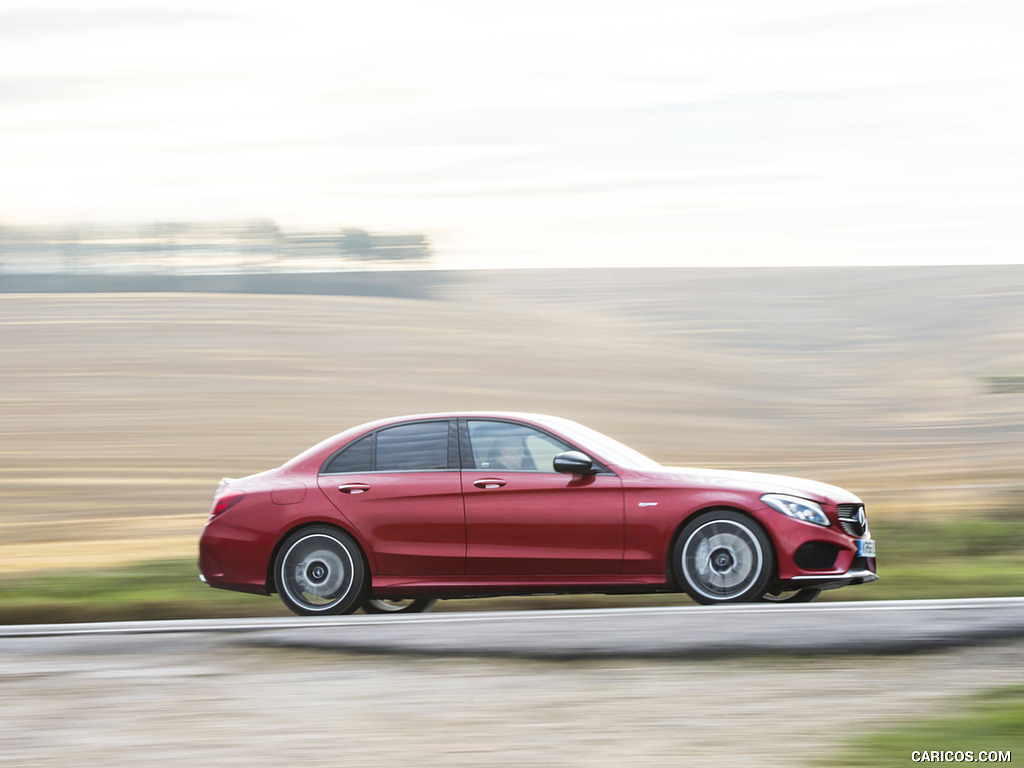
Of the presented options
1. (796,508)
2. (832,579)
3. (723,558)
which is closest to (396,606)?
(723,558)

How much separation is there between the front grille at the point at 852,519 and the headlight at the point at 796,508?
0.17 m

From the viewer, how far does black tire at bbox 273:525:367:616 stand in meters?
8.88

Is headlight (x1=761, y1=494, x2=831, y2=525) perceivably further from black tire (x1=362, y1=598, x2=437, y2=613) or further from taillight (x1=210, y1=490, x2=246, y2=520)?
taillight (x1=210, y1=490, x2=246, y2=520)

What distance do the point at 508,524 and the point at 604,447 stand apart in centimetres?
90

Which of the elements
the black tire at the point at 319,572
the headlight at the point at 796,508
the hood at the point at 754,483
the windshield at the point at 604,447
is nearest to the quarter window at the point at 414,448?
the black tire at the point at 319,572

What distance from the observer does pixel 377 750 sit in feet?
16.6

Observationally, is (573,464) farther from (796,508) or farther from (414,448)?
(796,508)

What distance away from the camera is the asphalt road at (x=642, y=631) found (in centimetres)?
677

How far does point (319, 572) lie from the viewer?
893 centimetres

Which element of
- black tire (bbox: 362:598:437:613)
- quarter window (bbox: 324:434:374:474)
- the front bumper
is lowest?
black tire (bbox: 362:598:437:613)

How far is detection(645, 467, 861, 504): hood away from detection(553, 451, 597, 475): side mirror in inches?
16.9

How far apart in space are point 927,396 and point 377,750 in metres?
30.2

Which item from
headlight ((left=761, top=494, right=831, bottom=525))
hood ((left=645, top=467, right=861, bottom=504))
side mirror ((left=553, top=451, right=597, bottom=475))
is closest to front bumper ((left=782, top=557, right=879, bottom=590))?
headlight ((left=761, top=494, right=831, bottom=525))

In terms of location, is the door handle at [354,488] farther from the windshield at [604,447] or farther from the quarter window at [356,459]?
the windshield at [604,447]
